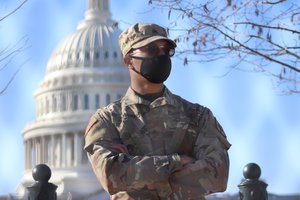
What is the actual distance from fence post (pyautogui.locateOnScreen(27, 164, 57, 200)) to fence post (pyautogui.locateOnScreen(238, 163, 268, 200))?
5.26 ft

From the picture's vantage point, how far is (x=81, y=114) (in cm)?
10500

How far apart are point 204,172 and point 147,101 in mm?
395

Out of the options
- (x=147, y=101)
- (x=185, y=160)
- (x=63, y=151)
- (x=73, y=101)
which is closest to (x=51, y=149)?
(x=63, y=151)

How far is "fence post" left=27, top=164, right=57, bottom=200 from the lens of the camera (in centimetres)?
805

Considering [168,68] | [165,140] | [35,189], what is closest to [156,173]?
[165,140]

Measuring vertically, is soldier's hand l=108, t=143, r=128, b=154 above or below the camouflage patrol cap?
below

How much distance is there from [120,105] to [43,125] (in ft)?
340

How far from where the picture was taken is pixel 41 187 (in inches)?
318

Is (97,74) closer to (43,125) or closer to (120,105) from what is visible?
(43,125)

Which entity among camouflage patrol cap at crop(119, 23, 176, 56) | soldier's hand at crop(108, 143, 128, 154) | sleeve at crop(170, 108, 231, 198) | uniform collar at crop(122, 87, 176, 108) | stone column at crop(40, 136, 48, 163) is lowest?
stone column at crop(40, 136, 48, 163)

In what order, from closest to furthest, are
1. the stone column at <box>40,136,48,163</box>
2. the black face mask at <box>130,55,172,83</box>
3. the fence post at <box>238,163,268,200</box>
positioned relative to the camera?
the black face mask at <box>130,55,172,83</box> → the fence post at <box>238,163,268,200</box> → the stone column at <box>40,136,48,163</box>

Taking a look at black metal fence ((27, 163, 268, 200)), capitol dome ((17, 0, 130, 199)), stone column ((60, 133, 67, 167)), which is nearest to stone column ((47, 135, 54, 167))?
capitol dome ((17, 0, 130, 199))

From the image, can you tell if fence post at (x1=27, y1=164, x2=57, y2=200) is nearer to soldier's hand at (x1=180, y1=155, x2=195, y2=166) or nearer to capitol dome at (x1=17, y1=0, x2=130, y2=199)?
soldier's hand at (x1=180, y1=155, x2=195, y2=166)

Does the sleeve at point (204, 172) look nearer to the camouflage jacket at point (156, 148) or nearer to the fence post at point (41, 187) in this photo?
the camouflage jacket at point (156, 148)
